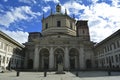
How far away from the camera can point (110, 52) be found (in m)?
33.7

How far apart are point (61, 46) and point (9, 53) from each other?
14809 millimetres

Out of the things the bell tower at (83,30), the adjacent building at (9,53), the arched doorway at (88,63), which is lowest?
the arched doorway at (88,63)

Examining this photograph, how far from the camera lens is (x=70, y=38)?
134 feet

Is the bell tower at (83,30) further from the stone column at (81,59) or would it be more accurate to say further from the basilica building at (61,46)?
the stone column at (81,59)

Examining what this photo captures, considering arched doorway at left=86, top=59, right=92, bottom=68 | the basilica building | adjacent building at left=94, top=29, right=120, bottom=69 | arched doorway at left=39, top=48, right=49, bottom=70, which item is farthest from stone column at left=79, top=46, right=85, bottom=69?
arched doorway at left=39, top=48, right=49, bottom=70

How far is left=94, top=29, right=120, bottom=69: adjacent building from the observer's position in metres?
29.5

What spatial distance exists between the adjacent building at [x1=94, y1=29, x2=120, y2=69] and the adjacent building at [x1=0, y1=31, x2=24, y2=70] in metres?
25.8

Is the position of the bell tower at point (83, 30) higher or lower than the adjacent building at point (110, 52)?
higher

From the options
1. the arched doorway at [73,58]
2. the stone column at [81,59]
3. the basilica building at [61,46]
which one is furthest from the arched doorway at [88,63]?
the stone column at [81,59]

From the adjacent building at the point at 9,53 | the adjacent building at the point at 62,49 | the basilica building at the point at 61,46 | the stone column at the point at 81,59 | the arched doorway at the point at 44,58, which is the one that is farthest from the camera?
the arched doorway at the point at 44,58

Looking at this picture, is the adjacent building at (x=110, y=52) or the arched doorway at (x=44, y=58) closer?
the adjacent building at (x=110, y=52)

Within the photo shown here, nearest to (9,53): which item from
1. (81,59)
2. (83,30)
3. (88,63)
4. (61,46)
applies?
(61,46)

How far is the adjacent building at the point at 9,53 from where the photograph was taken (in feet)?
106

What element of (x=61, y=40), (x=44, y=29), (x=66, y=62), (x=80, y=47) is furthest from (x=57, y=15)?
(x=66, y=62)
